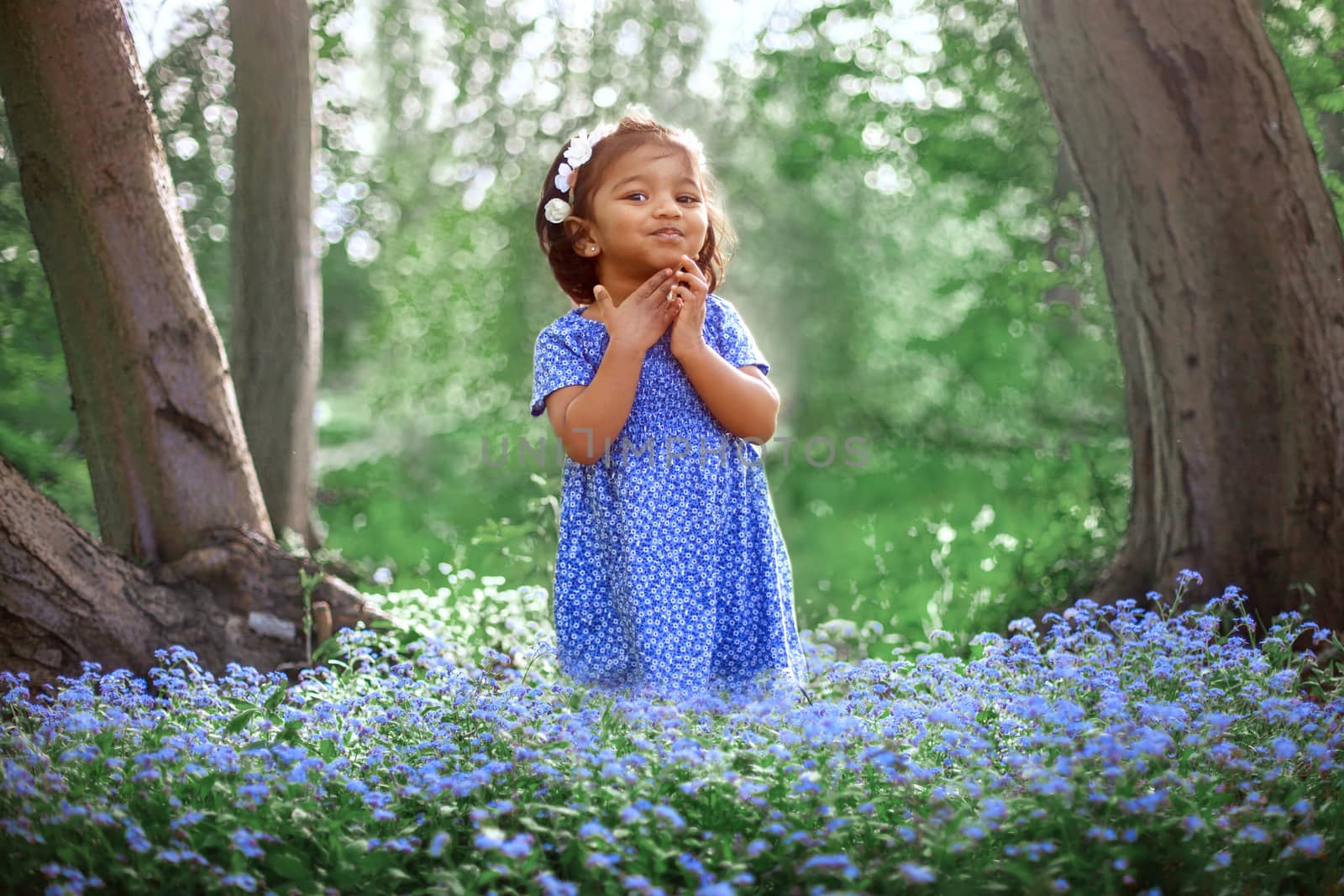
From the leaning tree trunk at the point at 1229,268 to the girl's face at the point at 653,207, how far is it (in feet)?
5.35

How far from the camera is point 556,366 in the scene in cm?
296

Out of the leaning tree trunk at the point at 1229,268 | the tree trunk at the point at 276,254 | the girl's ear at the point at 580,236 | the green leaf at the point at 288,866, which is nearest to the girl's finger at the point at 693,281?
the girl's ear at the point at 580,236

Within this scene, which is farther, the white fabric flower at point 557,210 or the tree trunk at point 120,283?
the tree trunk at point 120,283

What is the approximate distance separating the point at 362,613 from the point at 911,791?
2380 mm

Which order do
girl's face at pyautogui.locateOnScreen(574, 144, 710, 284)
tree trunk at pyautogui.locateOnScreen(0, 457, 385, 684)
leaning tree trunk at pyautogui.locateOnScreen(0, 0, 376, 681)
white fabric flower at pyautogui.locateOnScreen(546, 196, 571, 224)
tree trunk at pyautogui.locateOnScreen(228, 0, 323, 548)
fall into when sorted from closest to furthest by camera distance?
1. girl's face at pyautogui.locateOnScreen(574, 144, 710, 284)
2. white fabric flower at pyautogui.locateOnScreen(546, 196, 571, 224)
3. tree trunk at pyautogui.locateOnScreen(0, 457, 385, 684)
4. leaning tree trunk at pyautogui.locateOnScreen(0, 0, 376, 681)
5. tree trunk at pyautogui.locateOnScreen(228, 0, 323, 548)

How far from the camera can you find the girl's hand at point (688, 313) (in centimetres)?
284

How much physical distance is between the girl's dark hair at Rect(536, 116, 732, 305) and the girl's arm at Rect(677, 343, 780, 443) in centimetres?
35

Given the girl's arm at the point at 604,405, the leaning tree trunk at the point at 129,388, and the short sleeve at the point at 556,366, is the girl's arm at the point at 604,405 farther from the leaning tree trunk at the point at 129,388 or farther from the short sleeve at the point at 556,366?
the leaning tree trunk at the point at 129,388

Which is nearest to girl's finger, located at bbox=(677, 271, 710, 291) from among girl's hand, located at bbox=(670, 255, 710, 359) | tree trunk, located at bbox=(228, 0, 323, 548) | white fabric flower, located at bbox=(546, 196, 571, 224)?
girl's hand, located at bbox=(670, 255, 710, 359)

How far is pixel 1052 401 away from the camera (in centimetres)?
876

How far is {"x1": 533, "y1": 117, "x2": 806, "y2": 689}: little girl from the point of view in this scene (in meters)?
2.85

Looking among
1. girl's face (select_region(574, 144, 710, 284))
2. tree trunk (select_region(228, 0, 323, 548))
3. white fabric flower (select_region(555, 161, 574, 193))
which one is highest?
tree trunk (select_region(228, 0, 323, 548))

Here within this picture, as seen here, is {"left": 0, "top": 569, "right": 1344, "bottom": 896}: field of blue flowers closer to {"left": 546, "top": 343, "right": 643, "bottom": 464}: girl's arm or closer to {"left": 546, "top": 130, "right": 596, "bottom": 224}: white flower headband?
{"left": 546, "top": 343, "right": 643, "bottom": 464}: girl's arm

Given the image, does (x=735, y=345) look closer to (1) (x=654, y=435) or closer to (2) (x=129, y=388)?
(1) (x=654, y=435)
